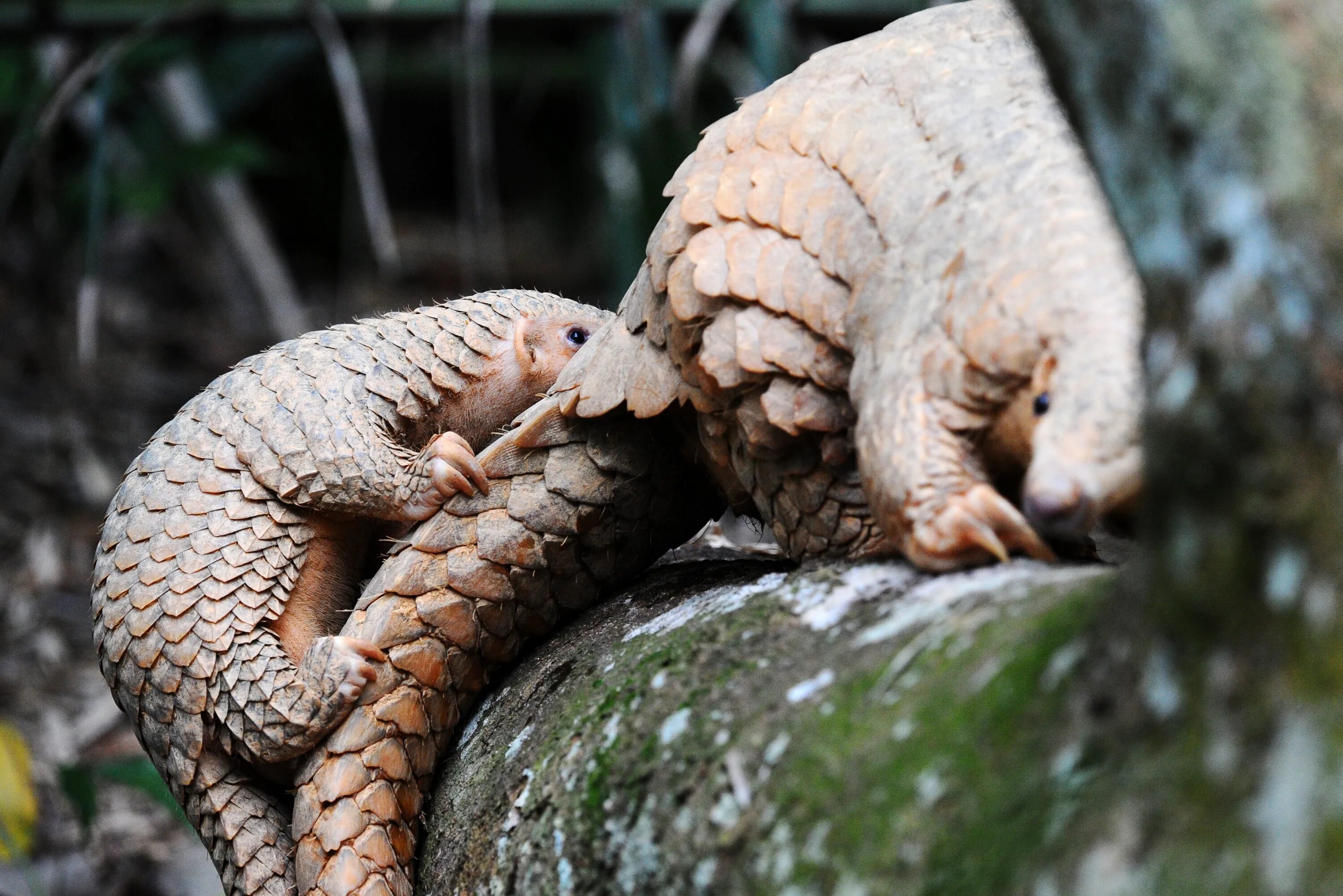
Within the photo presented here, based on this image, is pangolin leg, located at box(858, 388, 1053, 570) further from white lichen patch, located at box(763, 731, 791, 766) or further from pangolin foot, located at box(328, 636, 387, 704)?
pangolin foot, located at box(328, 636, 387, 704)

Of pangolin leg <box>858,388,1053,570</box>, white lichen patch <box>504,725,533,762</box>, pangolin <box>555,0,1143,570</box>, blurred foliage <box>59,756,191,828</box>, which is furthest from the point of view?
blurred foliage <box>59,756,191,828</box>

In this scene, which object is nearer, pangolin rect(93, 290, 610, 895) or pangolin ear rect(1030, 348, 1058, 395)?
pangolin ear rect(1030, 348, 1058, 395)

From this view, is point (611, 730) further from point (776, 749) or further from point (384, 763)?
point (384, 763)

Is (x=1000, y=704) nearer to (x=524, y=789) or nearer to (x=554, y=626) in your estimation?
(x=524, y=789)

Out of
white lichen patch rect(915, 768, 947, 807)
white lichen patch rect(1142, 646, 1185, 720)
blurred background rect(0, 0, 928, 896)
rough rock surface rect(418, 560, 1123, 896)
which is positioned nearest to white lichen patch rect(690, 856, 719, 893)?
rough rock surface rect(418, 560, 1123, 896)

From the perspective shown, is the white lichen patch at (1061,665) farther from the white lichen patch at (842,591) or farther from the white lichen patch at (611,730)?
the white lichen patch at (611,730)
